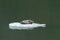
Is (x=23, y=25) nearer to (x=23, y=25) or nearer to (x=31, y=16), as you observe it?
(x=23, y=25)

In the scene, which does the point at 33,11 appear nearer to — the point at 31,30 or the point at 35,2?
the point at 35,2

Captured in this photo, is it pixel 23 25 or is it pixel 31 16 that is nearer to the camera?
pixel 23 25

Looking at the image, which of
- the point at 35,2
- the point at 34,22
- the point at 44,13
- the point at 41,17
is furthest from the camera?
the point at 35,2

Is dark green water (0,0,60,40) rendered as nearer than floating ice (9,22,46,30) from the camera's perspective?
Yes

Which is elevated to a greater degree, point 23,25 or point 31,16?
point 31,16

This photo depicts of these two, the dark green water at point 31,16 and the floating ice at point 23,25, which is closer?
the dark green water at point 31,16

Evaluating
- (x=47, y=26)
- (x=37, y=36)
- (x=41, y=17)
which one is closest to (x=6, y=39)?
(x=37, y=36)

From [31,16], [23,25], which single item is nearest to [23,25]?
[23,25]

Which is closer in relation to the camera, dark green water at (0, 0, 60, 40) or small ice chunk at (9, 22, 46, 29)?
dark green water at (0, 0, 60, 40)
